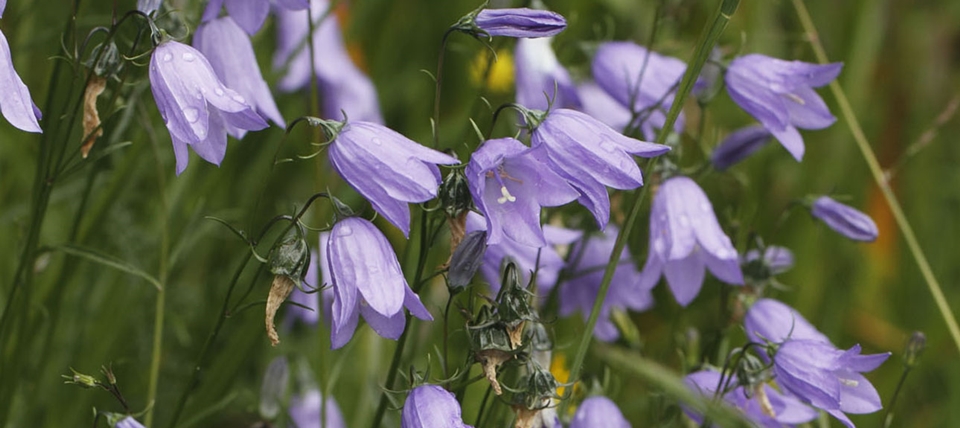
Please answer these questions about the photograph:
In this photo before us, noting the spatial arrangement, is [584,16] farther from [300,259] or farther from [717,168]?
[300,259]

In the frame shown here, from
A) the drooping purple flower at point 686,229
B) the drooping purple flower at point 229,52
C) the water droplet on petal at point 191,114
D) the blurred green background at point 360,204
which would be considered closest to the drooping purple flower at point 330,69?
the blurred green background at point 360,204

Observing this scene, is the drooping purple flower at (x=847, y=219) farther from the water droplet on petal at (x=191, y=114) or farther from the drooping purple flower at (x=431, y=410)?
the water droplet on petal at (x=191, y=114)

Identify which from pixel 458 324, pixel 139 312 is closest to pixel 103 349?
pixel 139 312

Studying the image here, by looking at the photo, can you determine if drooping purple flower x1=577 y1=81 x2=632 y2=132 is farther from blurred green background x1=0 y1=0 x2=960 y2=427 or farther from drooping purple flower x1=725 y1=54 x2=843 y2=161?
drooping purple flower x1=725 y1=54 x2=843 y2=161

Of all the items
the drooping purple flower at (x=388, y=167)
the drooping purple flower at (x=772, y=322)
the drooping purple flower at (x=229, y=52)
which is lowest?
the drooping purple flower at (x=772, y=322)

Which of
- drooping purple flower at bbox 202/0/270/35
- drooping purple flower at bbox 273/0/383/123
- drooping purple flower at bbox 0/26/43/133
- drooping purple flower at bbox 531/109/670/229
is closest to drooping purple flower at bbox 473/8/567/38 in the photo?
drooping purple flower at bbox 531/109/670/229

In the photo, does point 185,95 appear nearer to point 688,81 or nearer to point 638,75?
point 688,81

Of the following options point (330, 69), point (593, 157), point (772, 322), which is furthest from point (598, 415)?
point (330, 69)
